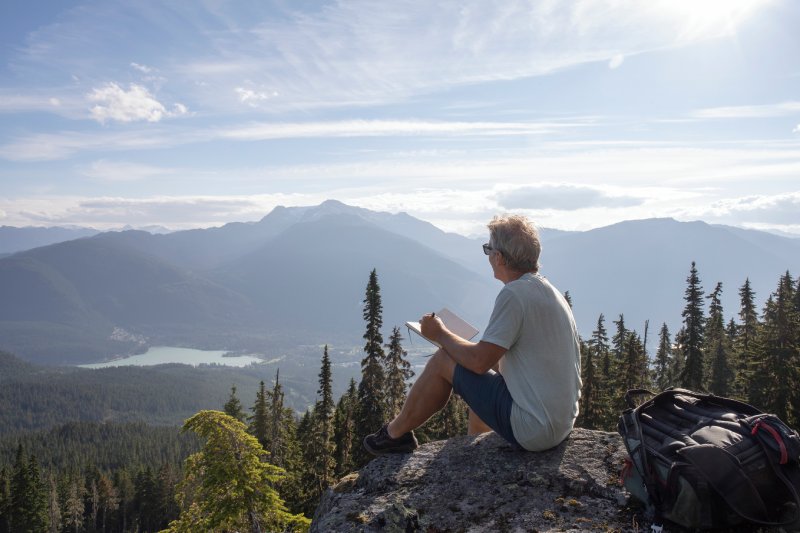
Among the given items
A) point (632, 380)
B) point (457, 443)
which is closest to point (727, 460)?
point (457, 443)

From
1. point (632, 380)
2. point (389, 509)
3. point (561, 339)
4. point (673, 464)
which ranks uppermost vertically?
point (561, 339)

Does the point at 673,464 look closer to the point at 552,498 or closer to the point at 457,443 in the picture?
the point at 552,498

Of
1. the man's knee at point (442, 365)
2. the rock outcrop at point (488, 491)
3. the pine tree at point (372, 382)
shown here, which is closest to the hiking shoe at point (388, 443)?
the rock outcrop at point (488, 491)

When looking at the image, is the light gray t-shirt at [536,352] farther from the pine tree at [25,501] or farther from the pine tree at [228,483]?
the pine tree at [25,501]

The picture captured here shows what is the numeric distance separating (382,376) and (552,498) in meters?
28.0

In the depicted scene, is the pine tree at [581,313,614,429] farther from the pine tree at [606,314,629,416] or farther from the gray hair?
the gray hair

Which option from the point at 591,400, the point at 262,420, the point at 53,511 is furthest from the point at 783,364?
the point at 53,511

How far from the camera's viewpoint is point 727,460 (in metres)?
3.81

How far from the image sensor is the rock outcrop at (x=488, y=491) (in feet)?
15.0

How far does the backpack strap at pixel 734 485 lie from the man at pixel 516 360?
4.91 ft

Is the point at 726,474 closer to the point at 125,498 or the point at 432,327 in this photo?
the point at 432,327

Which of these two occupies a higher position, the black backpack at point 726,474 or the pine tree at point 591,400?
the black backpack at point 726,474

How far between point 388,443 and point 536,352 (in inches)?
91.5

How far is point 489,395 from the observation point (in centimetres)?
546
